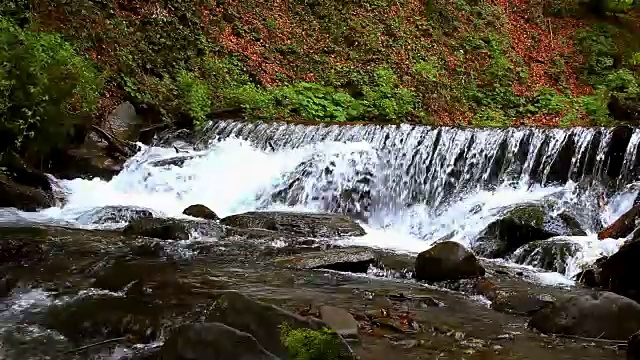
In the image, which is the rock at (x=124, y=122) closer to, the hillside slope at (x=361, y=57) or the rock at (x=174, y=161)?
the hillside slope at (x=361, y=57)

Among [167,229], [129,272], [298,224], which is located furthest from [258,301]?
[298,224]

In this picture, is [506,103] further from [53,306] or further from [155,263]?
[53,306]

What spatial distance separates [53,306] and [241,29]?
13.3 m

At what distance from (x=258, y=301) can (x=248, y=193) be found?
7.64 meters

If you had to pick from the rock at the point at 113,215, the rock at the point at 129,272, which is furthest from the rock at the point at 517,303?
the rock at the point at 113,215

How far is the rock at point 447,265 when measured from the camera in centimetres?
661

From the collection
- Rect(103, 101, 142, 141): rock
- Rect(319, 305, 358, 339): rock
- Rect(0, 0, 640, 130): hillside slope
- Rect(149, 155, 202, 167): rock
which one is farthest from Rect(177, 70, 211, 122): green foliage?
Rect(319, 305, 358, 339): rock

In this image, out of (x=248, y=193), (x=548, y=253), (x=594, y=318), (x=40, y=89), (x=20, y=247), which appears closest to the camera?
(x=594, y=318)

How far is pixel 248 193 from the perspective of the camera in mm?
12258

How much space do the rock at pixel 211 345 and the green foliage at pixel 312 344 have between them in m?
0.14

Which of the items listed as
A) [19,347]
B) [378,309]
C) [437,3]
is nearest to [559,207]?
[378,309]

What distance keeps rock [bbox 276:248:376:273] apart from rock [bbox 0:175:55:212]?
15.5 ft

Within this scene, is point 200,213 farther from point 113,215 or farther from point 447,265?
point 447,265

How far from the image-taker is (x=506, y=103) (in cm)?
1795
